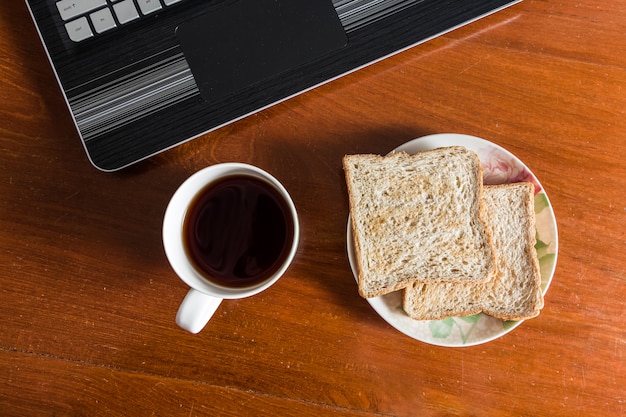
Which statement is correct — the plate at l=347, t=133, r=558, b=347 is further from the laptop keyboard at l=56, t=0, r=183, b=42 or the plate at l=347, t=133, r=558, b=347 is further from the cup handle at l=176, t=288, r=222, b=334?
the laptop keyboard at l=56, t=0, r=183, b=42

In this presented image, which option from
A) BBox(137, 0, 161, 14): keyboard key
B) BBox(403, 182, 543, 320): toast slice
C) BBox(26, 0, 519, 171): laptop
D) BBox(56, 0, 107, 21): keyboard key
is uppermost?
BBox(56, 0, 107, 21): keyboard key

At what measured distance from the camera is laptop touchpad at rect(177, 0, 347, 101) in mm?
634

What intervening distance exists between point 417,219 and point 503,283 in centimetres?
14

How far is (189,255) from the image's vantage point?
644 millimetres

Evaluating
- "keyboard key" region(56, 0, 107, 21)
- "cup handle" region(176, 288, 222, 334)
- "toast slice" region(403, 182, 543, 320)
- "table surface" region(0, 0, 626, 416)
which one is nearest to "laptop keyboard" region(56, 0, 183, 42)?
"keyboard key" region(56, 0, 107, 21)

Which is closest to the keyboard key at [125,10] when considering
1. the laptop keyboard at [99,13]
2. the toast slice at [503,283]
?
the laptop keyboard at [99,13]

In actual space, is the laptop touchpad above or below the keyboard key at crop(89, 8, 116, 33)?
below

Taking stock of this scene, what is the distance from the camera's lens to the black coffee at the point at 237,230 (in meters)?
0.65

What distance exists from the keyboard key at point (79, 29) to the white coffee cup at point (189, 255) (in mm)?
214

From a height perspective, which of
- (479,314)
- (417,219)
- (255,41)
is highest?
(255,41)

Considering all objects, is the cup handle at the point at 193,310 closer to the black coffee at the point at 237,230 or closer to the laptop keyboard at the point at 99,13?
the black coffee at the point at 237,230

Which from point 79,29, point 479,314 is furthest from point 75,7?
point 479,314

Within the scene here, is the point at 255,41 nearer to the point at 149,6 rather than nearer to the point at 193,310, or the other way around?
the point at 149,6

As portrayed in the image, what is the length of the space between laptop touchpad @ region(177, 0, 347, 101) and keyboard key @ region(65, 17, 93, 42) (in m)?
0.11
